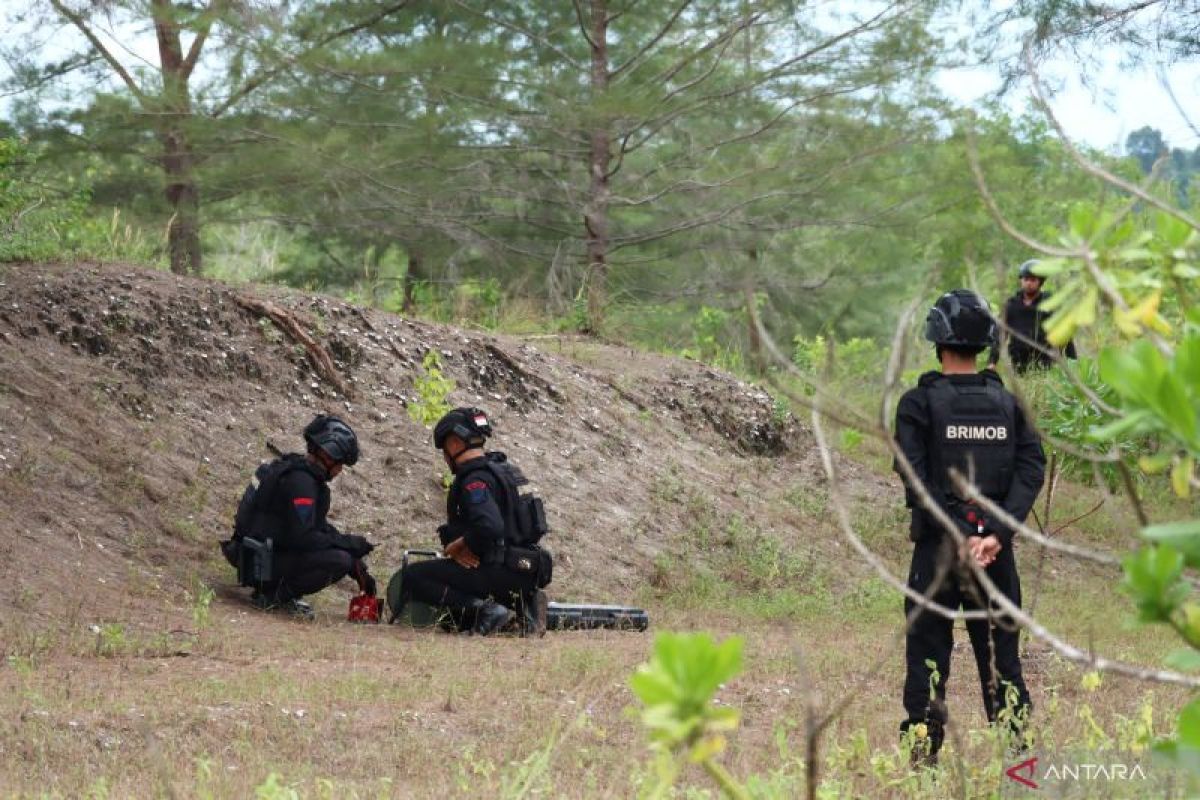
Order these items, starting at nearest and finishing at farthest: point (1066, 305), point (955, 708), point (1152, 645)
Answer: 1. point (1066, 305)
2. point (955, 708)
3. point (1152, 645)

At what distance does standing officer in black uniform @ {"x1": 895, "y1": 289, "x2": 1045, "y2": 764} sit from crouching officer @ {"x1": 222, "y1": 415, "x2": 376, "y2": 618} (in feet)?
15.5

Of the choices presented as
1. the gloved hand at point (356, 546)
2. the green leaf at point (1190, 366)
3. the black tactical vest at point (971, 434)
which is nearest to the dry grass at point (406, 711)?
the gloved hand at point (356, 546)

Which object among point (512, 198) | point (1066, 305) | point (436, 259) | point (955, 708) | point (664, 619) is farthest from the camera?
point (436, 259)

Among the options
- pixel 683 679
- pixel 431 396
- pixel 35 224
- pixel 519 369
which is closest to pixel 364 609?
A: pixel 431 396

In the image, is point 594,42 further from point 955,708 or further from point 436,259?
point 955,708

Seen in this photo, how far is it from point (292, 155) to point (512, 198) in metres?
3.02

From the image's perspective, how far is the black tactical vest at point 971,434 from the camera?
5984 mm

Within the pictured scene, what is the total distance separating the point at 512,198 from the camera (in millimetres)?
20031

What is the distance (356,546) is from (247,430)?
7.63ft

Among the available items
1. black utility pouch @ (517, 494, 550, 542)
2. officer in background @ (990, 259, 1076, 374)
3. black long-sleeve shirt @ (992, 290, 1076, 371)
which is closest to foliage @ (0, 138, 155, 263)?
black utility pouch @ (517, 494, 550, 542)

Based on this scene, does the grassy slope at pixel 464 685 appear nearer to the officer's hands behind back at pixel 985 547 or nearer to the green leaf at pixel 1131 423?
the officer's hands behind back at pixel 985 547

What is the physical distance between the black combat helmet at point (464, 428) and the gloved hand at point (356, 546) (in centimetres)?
97

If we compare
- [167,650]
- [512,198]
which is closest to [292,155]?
[512,198]

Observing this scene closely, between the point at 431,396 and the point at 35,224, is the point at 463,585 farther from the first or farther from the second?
the point at 35,224
